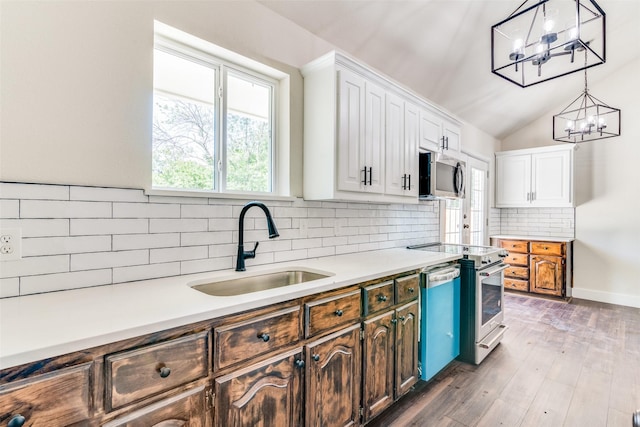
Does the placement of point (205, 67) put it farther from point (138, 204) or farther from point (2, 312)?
point (2, 312)

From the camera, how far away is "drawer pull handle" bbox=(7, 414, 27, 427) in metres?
0.74

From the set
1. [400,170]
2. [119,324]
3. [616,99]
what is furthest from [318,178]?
[616,99]

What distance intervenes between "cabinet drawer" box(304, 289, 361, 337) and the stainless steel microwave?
5.12 ft

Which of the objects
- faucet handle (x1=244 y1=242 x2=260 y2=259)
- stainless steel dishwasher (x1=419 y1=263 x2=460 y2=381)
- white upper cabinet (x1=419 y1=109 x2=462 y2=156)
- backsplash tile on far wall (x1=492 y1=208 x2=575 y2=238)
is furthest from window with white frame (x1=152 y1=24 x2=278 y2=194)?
backsplash tile on far wall (x1=492 y1=208 x2=575 y2=238)

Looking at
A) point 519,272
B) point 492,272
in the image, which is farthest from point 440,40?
point 519,272

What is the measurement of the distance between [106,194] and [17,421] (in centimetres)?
95

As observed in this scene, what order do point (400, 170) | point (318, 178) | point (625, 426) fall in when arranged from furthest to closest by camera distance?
1. point (400, 170)
2. point (318, 178)
3. point (625, 426)

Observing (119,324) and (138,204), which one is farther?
(138,204)

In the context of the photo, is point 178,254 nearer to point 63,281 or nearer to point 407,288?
point 63,281

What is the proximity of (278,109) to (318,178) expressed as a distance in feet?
1.90

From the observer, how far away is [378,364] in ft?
5.93

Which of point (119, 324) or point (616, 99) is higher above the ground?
point (616, 99)

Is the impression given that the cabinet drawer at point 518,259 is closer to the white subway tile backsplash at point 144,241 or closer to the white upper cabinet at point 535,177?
the white upper cabinet at point 535,177

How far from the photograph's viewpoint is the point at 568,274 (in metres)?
4.77
